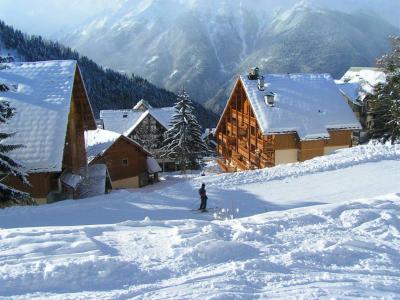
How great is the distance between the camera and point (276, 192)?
20953 mm

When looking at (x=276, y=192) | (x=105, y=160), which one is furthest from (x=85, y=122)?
(x=276, y=192)

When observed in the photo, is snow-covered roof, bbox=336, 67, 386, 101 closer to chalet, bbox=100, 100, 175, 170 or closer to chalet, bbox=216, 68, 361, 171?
chalet, bbox=216, 68, 361, 171

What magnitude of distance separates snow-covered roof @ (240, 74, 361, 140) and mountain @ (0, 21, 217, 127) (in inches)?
3152

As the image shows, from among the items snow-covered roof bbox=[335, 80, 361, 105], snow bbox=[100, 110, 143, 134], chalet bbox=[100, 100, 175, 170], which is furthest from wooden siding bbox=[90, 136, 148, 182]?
snow-covered roof bbox=[335, 80, 361, 105]

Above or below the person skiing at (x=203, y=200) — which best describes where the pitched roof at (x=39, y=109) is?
above

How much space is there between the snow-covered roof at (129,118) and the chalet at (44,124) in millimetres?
31913

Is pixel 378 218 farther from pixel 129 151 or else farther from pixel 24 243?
pixel 129 151

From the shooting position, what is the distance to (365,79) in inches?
2484

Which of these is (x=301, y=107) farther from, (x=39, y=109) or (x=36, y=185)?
(x=36, y=185)

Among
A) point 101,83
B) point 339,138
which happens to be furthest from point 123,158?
point 101,83

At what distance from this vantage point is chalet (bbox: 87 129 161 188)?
125 feet

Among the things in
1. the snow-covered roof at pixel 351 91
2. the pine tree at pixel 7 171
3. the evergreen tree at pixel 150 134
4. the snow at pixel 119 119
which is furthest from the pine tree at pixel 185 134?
the pine tree at pixel 7 171

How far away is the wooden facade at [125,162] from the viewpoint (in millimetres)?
38188

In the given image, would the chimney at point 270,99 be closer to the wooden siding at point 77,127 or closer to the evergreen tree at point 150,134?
the wooden siding at point 77,127
